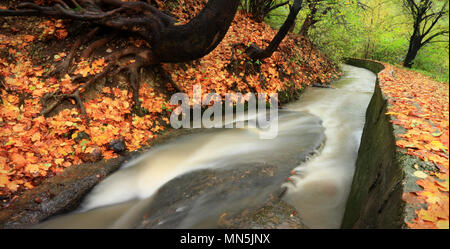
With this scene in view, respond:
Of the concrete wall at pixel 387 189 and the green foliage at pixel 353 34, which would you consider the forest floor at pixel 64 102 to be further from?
the green foliage at pixel 353 34

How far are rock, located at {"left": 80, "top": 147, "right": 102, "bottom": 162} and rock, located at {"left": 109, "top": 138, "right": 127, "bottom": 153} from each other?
0.25m

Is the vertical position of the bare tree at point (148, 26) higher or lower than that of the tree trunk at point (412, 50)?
lower

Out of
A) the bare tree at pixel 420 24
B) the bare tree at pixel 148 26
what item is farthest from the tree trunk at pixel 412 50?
the bare tree at pixel 148 26

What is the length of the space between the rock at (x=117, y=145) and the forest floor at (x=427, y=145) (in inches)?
173

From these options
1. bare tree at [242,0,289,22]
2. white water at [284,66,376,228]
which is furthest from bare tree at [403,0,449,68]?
white water at [284,66,376,228]

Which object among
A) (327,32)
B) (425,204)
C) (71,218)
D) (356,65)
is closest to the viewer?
(425,204)

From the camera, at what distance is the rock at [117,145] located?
438 centimetres

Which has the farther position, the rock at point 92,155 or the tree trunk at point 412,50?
the tree trunk at point 412,50

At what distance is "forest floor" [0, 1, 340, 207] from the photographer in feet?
12.0

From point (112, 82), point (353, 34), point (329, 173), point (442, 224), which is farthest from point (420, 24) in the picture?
point (112, 82)

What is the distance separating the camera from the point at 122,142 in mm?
4504

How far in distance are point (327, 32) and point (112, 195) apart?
13204mm
